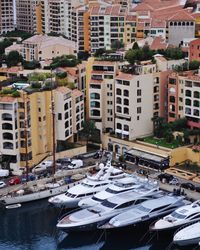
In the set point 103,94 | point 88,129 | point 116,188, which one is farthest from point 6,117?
point 116,188

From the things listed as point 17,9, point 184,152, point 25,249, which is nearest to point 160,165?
point 184,152

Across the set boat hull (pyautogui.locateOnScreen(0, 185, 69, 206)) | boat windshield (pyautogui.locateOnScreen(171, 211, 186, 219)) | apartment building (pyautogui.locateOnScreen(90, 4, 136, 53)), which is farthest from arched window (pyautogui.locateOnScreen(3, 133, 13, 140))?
apartment building (pyautogui.locateOnScreen(90, 4, 136, 53))

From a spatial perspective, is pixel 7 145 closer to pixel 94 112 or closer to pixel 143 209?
pixel 94 112

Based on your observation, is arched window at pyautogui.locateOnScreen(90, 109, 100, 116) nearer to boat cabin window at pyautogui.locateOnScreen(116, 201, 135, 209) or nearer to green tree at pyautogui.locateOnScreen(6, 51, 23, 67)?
green tree at pyautogui.locateOnScreen(6, 51, 23, 67)

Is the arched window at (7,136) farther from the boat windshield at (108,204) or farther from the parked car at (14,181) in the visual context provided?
the boat windshield at (108,204)

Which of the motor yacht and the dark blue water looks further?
the motor yacht

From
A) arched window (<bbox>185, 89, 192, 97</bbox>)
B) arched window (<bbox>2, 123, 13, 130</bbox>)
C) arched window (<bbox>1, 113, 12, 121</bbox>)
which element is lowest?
arched window (<bbox>2, 123, 13, 130</bbox>)
